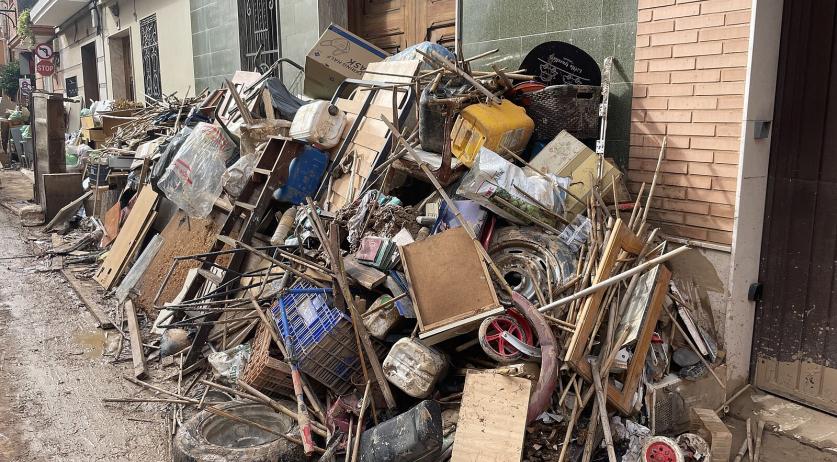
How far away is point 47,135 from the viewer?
33.7ft

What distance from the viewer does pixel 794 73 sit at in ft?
12.0

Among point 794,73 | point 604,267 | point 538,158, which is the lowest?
point 604,267

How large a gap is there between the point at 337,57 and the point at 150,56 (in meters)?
8.73

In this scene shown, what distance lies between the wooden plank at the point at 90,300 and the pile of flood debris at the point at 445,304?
1.18 ft

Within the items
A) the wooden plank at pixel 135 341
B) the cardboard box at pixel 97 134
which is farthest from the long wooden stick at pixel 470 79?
the cardboard box at pixel 97 134

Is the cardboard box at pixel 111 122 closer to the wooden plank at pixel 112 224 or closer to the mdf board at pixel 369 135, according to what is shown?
the wooden plank at pixel 112 224

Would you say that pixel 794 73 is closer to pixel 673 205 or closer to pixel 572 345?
pixel 673 205

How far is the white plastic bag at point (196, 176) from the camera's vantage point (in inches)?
234

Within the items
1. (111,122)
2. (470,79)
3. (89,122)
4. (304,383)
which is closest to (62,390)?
(304,383)

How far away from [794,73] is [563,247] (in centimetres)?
167

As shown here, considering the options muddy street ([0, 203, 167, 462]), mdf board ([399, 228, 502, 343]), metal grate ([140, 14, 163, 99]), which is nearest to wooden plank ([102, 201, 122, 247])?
muddy street ([0, 203, 167, 462])

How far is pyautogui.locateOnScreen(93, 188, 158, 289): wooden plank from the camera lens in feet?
21.8

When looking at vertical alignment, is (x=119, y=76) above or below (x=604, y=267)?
above

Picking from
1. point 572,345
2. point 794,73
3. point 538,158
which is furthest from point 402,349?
point 794,73
